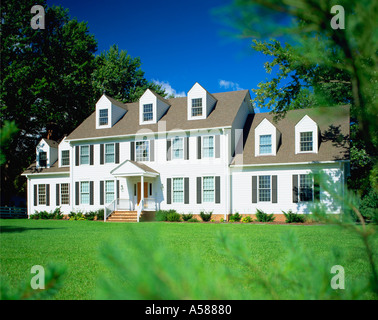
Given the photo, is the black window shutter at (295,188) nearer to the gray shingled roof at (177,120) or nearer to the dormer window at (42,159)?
the gray shingled roof at (177,120)

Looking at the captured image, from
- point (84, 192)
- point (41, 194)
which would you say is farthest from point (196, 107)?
point (41, 194)

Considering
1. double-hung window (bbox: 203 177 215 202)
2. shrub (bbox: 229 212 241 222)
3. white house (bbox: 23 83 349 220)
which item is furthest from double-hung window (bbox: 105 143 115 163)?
shrub (bbox: 229 212 241 222)

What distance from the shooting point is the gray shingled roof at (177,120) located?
24.7 metres

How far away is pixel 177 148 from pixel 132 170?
386 cm

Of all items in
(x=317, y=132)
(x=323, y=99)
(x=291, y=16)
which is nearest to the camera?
(x=291, y=16)

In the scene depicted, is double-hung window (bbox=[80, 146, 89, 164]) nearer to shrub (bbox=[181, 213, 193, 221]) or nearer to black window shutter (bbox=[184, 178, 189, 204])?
black window shutter (bbox=[184, 178, 189, 204])

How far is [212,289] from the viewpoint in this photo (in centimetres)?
107

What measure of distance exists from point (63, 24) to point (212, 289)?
43447mm

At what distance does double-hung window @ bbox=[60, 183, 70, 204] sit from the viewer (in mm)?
29528

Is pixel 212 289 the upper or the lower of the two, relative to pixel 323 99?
lower

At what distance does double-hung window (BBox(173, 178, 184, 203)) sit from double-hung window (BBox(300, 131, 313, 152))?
9224 millimetres
